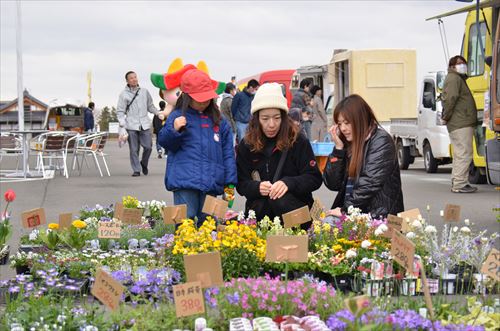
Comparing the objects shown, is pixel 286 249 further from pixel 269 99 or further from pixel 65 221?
pixel 65 221

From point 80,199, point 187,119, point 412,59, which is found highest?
point 412,59

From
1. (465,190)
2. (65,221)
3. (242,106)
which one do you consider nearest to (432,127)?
(242,106)

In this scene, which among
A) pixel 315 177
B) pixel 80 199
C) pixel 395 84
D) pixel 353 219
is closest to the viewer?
pixel 353 219

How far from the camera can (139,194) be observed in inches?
658

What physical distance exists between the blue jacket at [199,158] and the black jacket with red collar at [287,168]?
14 cm

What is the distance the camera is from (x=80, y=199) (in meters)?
16.0

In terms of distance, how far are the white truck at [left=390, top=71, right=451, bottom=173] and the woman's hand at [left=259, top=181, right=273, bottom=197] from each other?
12658mm

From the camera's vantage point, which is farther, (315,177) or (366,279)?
(315,177)

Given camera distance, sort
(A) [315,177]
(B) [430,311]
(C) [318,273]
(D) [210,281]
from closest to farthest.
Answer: (B) [430,311], (D) [210,281], (C) [318,273], (A) [315,177]

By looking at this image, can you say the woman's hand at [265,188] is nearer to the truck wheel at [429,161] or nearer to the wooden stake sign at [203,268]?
the wooden stake sign at [203,268]

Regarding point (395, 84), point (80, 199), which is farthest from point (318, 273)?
point (395, 84)

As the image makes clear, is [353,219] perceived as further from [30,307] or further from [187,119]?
[30,307]

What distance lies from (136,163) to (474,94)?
24.3ft

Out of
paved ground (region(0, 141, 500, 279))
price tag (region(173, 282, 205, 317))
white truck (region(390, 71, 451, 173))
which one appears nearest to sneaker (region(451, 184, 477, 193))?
paved ground (region(0, 141, 500, 279))
